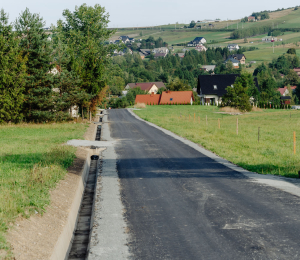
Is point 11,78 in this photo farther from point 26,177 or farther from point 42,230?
point 42,230

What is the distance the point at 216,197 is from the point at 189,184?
6.39 feet

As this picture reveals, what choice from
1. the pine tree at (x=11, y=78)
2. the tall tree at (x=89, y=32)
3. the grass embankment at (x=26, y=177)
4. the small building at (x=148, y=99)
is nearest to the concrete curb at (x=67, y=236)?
the grass embankment at (x=26, y=177)

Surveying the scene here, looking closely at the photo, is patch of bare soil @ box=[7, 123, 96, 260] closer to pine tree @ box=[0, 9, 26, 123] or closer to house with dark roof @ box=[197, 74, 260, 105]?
pine tree @ box=[0, 9, 26, 123]

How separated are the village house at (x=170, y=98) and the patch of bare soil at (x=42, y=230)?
80230mm

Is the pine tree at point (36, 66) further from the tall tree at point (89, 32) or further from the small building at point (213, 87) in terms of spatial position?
the small building at point (213, 87)

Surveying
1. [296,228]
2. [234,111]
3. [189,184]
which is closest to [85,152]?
[189,184]

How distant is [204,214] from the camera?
953 cm

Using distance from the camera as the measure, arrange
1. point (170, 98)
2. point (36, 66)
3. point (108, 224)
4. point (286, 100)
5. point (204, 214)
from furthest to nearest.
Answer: point (286, 100) < point (170, 98) < point (36, 66) < point (204, 214) < point (108, 224)

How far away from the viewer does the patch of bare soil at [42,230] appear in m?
6.57

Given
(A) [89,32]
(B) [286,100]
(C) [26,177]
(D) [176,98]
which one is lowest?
(C) [26,177]

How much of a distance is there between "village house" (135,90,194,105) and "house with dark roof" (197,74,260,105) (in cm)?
405

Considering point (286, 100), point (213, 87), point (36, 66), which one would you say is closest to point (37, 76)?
point (36, 66)

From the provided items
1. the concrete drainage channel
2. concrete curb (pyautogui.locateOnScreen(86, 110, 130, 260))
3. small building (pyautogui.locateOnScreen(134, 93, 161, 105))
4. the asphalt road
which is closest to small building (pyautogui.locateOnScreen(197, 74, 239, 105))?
small building (pyautogui.locateOnScreen(134, 93, 161, 105))

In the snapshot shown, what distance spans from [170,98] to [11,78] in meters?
62.2
